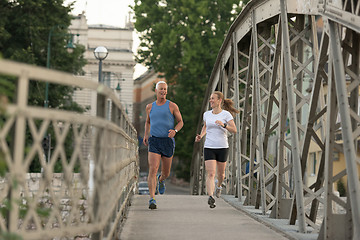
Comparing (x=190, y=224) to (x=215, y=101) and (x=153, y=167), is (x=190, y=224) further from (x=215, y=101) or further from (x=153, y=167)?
(x=215, y=101)

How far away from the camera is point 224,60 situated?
17.8 meters

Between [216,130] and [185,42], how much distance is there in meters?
29.1

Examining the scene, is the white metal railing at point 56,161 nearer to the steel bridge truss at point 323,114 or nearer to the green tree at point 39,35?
the steel bridge truss at point 323,114

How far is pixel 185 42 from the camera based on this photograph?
40.7 m

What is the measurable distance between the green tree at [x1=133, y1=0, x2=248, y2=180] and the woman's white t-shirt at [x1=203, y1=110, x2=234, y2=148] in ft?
91.9

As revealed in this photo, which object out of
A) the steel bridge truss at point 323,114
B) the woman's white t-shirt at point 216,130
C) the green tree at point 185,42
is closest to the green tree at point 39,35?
the green tree at point 185,42

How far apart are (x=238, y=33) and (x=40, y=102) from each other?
83.7 ft


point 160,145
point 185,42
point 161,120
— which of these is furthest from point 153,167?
point 185,42

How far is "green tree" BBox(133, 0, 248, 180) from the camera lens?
4056 centimetres

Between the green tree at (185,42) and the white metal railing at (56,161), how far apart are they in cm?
3432

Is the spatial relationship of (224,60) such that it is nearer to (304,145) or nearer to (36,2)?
(304,145)

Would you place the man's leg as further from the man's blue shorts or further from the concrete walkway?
the concrete walkway

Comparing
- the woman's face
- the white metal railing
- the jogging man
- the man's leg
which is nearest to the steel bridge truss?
the woman's face

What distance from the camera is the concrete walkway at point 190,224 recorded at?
808cm
